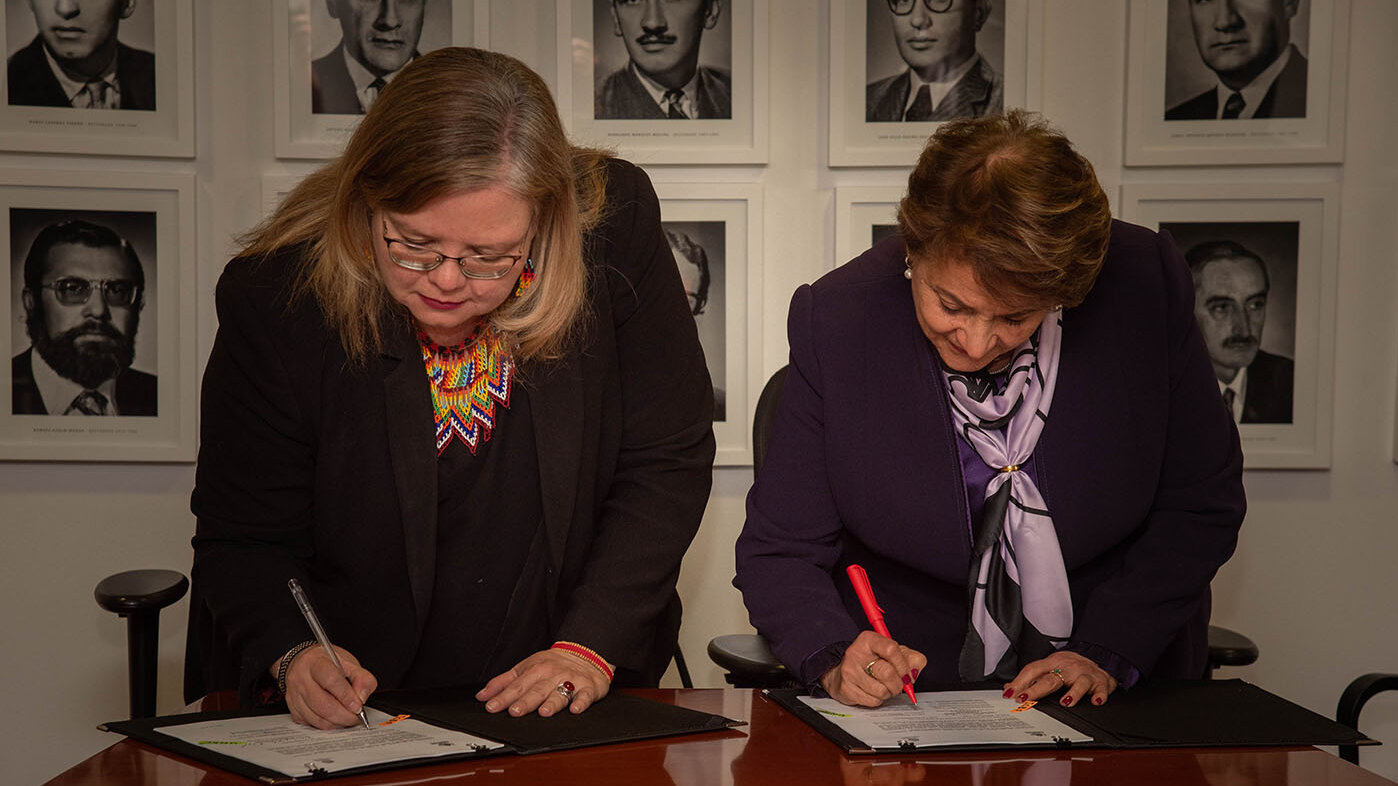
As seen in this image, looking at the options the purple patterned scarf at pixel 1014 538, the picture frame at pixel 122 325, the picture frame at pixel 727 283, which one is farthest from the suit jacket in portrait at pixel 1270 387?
the picture frame at pixel 122 325

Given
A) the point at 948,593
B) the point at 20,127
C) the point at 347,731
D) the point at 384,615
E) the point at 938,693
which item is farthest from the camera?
the point at 20,127

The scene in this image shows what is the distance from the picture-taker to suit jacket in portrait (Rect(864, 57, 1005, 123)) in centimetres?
300

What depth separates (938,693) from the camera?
1.81 meters

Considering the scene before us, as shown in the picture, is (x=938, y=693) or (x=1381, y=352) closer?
(x=938, y=693)

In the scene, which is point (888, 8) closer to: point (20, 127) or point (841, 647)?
point (841, 647)

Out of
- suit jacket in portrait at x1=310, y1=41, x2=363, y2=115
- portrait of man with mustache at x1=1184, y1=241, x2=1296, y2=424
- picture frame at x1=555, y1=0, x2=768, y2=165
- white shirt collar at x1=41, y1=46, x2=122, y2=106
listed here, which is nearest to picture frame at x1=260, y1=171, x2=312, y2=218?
suit jacket in portrait at x1=310, y1=41, x2=363, y2=115

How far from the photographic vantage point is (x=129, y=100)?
295 centimetres

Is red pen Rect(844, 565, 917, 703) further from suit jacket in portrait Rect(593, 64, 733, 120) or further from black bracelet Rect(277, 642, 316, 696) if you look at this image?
suit jacket in portrait Rect(593, 64, 733, 120)

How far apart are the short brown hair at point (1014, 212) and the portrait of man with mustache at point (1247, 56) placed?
54.5 inches

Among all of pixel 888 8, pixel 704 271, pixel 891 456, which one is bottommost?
pixel 891 456

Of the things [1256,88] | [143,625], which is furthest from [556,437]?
[1256,88]

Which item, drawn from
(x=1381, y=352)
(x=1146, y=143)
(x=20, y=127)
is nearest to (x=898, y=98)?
(x=1146, y=143)

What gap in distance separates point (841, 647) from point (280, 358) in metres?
0.89

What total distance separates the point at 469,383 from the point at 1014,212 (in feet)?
2.67
